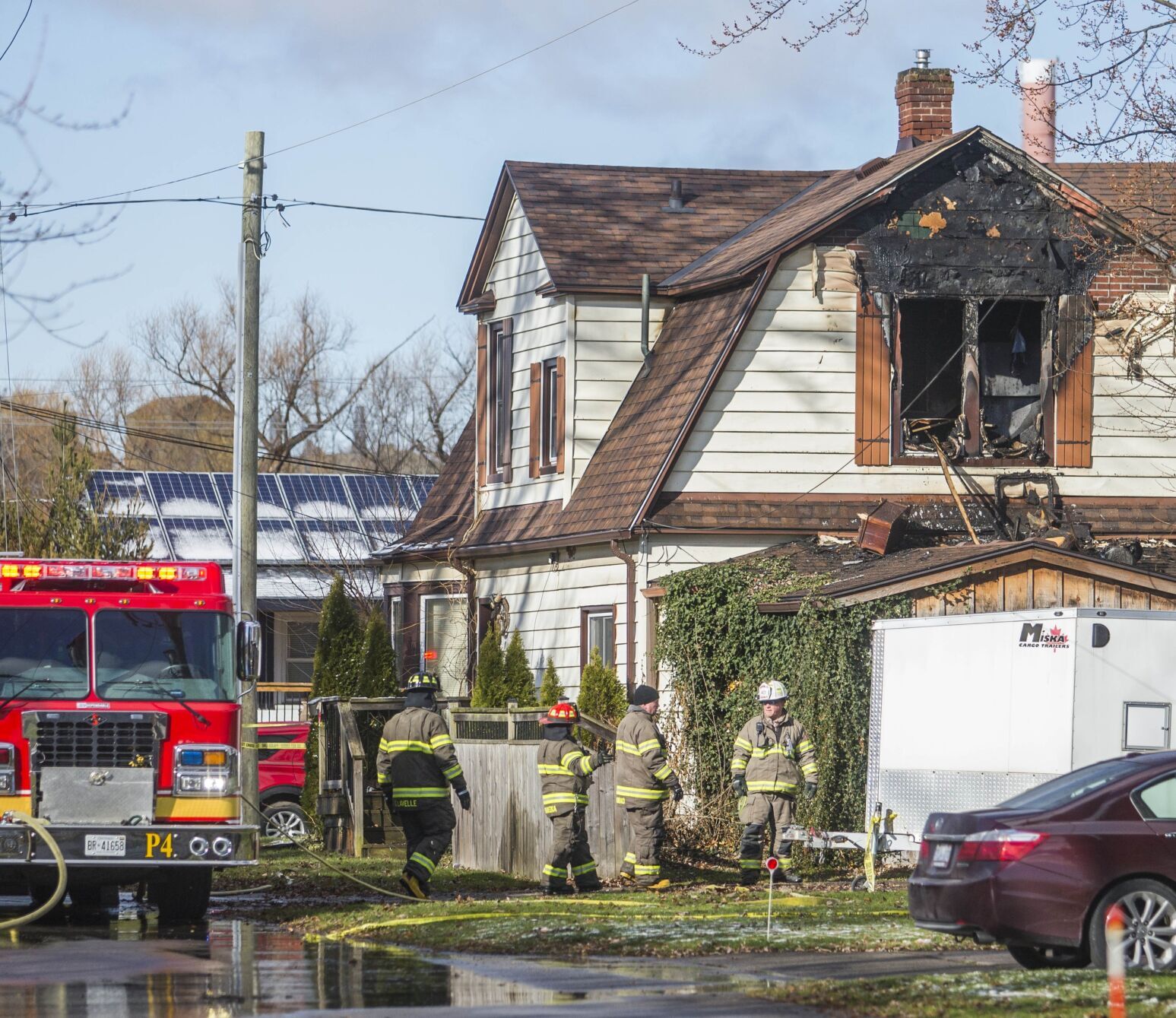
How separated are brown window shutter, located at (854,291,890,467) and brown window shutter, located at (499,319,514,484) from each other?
4.94 m

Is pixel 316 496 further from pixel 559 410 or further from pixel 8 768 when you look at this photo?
pixel 8 768

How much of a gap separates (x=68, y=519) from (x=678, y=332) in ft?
48.9

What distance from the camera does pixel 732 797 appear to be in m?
19.0

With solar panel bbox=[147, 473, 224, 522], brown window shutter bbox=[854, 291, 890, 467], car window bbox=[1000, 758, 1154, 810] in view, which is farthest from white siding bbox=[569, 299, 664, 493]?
solar panel bbox=[147, 473, 224, 522]

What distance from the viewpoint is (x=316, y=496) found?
42594mm

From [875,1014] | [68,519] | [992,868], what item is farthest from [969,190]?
[68,519]

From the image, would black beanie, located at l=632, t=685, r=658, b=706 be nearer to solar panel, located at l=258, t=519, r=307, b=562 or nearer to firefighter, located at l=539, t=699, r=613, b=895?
firefighter, located at l=539, t=699, r=613, b=895

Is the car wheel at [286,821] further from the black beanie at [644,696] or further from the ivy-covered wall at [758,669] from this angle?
the black beanie at [644,696]

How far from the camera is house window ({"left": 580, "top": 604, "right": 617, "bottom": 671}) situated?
2172cm

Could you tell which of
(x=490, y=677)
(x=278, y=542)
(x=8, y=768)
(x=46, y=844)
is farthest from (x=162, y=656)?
(x=278, y=542)

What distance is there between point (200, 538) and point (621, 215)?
63.3ft

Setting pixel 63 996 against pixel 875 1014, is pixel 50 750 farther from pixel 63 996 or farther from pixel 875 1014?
pixel 875 1014

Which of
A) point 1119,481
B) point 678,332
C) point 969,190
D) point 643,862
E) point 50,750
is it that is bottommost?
point 643,862

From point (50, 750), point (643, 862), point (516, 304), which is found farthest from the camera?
point (516, 304)
